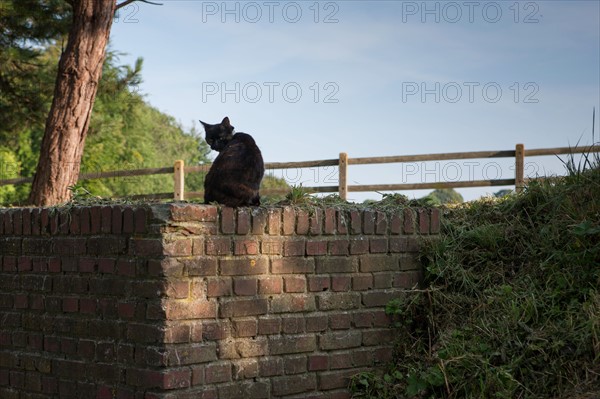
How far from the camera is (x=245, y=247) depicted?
4156 mm

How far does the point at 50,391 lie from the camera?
461 centimetres

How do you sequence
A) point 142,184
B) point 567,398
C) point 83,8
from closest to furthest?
point 567,398 < point 83,8 < point 142,184

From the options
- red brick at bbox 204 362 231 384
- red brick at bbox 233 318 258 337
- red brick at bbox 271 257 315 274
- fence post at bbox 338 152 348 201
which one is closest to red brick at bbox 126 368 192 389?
red brick at bbox 204 362 231 384

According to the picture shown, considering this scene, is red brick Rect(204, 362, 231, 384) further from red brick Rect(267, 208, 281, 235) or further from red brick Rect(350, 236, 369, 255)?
red brick Rect(350, 236, 369, 255)

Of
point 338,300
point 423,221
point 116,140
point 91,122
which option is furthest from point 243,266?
point 116,140

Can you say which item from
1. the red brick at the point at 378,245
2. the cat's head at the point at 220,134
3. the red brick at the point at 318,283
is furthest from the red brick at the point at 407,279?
the cat's head at the point at 220,134

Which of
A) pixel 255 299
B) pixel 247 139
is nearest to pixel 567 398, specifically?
pixel 255 299

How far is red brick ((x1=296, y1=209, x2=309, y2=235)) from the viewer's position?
4.45 metres

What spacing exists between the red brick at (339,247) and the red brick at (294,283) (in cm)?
28

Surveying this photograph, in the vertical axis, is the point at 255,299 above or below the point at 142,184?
below

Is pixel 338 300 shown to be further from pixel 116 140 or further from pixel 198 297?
pixel 116 140

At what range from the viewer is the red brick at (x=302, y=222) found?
175 inches

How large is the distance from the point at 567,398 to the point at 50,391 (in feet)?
9.97

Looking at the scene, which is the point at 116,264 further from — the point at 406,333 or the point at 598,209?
the point at 598,209
